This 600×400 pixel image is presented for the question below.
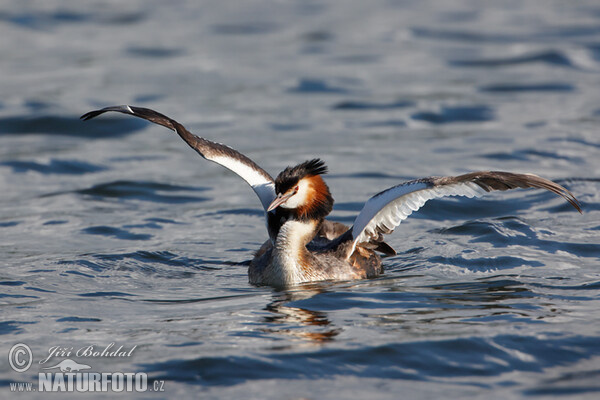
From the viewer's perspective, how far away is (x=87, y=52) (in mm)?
22484

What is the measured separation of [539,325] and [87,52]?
16.7 meters

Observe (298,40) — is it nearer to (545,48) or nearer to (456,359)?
(545,48)

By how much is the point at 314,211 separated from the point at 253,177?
97 centimetres

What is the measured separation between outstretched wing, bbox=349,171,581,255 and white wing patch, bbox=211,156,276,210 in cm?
99

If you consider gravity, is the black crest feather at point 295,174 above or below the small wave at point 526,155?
below

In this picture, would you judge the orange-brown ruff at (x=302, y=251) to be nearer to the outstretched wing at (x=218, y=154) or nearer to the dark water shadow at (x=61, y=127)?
the outstretched wing at (x=218, y=154)

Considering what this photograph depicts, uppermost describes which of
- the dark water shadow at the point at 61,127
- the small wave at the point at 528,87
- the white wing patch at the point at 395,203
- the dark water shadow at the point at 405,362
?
the small wave at the point at 528,87

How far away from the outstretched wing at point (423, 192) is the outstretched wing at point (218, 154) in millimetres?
1092

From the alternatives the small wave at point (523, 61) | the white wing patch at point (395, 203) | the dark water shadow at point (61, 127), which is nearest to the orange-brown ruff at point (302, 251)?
the white wing patch at point (395, 203)

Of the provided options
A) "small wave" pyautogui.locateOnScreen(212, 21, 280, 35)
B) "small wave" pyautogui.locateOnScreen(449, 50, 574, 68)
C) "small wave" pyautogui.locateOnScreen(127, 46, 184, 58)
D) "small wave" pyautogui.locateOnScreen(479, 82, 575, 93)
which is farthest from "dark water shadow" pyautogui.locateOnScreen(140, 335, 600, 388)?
"small wave" pyautogui.locateOnScreen(212, 21, 280, 35)

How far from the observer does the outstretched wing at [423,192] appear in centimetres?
877

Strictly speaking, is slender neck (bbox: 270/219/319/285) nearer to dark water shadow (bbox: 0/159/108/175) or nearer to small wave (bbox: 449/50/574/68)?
dark water shadow (bbox: 0/159/108/175)

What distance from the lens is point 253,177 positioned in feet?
33.5

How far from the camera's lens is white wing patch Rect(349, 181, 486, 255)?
9.07 meters
